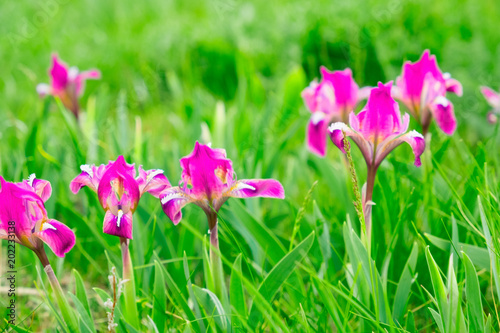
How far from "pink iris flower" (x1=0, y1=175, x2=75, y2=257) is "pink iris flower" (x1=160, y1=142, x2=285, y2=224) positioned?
216 mm

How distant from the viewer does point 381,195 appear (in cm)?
142

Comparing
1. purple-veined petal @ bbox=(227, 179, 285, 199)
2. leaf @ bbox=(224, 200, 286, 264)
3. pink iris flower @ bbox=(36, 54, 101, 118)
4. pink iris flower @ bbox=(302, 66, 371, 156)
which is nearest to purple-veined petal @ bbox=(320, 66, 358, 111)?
pink iris flower @ bbox=(302, 66, 371, 156)

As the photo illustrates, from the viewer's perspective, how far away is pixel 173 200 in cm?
103

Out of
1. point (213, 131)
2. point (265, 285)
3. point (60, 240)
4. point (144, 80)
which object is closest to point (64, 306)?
point (60, 240)

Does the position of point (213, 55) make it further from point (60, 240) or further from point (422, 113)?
point (60, 240)

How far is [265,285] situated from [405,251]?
1.70 ft

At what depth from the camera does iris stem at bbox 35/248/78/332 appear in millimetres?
1026

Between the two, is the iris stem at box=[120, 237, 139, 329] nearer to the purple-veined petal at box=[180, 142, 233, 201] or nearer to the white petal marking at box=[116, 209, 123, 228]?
the white petal marking at box=[116, 209, 123, 228]

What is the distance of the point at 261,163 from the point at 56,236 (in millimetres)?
917

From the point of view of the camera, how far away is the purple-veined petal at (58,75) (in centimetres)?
223

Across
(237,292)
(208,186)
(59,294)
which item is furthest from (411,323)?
(59,294)

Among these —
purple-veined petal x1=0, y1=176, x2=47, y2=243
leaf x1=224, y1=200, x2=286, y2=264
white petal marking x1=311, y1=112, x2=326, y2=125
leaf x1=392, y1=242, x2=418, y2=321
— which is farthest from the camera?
white petal marking x1=311, y1=112, x2=326, y2=125

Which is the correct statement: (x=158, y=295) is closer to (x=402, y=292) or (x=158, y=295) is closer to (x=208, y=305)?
(x=208, y=305)

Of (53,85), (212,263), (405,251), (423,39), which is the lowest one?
(405,251)
